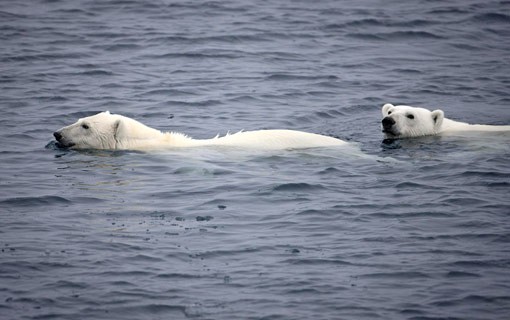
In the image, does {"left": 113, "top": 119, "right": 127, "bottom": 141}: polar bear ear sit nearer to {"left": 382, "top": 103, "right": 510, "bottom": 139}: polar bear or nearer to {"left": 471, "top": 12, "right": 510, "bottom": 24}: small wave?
{"left": 382, "top": 103, "right": 510, "bottom": 139}: polar bear

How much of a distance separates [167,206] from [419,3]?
1602 centimetres

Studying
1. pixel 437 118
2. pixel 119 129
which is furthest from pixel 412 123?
pixel 119 129

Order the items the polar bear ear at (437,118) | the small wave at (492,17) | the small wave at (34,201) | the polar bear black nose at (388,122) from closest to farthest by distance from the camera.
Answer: the small wave at (34,201), the polar bear black nose at (388,122), the polar bear ear at (437,118), the small wave at (492,17)

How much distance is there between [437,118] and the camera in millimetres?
13383

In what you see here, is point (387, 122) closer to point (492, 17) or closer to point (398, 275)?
point (398, 275)

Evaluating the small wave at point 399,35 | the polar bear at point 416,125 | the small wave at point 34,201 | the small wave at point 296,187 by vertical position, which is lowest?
the small wave at point 296,187

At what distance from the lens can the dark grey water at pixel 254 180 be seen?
299 inches

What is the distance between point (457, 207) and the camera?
980 cm

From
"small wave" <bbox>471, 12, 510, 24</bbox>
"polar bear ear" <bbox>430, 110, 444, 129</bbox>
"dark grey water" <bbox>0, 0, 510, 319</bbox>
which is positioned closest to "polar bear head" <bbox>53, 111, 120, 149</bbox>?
"dark grey water" <bbox>0, 0, 510, 319</bbox>

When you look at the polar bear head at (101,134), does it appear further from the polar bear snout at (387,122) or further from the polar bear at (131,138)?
the polar bear snout at (387,122)

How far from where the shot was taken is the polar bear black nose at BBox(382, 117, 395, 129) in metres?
13.2

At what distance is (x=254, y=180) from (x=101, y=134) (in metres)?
2.59

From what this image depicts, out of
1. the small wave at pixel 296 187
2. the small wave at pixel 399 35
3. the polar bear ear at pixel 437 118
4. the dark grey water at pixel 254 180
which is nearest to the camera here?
the dark grey water at pixel 254 180

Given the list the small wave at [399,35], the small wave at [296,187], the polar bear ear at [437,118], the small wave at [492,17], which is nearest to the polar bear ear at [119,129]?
the small wave at [296,187]
